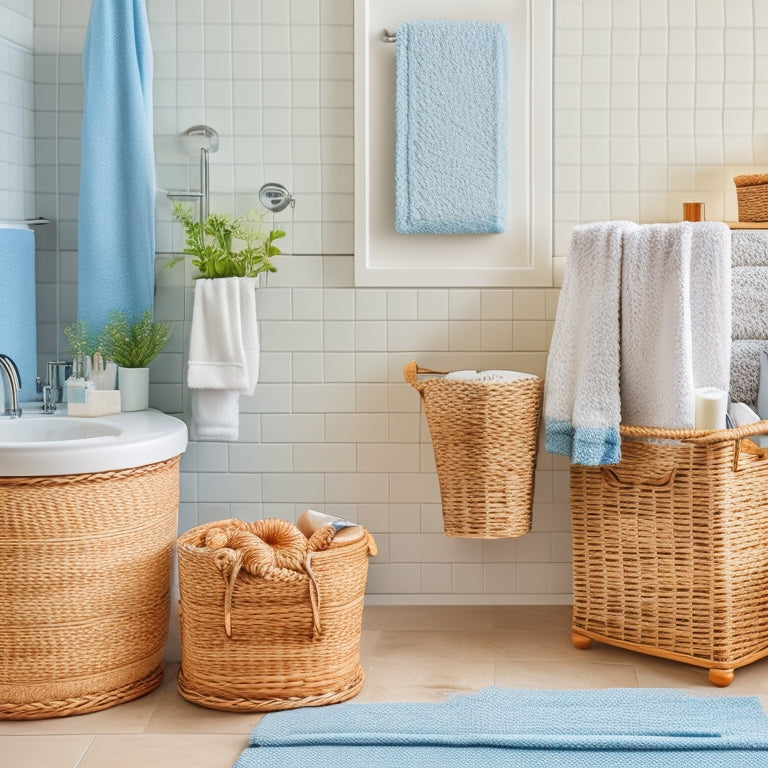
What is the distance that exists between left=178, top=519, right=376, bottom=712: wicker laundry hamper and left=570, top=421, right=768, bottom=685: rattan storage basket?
27.8 inches

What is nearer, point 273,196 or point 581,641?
point 581,641

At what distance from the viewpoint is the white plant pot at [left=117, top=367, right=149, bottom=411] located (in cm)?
264

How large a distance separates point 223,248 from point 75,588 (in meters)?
1.04

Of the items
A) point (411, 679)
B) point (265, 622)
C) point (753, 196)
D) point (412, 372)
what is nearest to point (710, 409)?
point (753, 196)

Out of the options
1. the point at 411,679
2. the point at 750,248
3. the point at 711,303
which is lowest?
the point at 411,679

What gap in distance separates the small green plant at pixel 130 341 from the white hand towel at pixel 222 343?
0.14 metres

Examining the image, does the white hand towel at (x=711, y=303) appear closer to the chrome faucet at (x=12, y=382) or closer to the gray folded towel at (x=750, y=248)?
the gray folded towel at (x=750, y=248)

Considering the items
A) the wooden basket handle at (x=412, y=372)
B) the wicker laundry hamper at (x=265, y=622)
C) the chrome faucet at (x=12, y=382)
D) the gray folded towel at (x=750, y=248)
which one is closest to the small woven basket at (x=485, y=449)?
the wooden basket handle at (x=412, y=372)

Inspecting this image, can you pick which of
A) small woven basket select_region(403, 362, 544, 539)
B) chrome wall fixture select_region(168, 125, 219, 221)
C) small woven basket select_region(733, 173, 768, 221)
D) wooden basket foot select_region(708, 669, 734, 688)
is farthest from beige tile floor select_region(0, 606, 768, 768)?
chrome wall fixture select_region(168, 125, 219, 221)

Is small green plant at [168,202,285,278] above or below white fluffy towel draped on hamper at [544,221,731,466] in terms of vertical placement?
above

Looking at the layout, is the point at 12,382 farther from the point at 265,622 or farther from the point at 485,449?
the point at 485,449

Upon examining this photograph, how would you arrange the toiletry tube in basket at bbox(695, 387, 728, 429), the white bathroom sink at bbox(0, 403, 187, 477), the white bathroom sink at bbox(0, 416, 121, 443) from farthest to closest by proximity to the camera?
the white bathroom sink at bbox(0, 416, 121, 443)
the toiletry tube in basket at bbox(695, 387, 728, 429)
the white bathroom sink at bbox(0, 403, 187, 477)

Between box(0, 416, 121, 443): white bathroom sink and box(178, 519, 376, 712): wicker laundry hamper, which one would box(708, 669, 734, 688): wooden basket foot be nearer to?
box(178, 519, 376, 712): wicker laundry hamper

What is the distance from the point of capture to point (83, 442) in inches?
83.3
